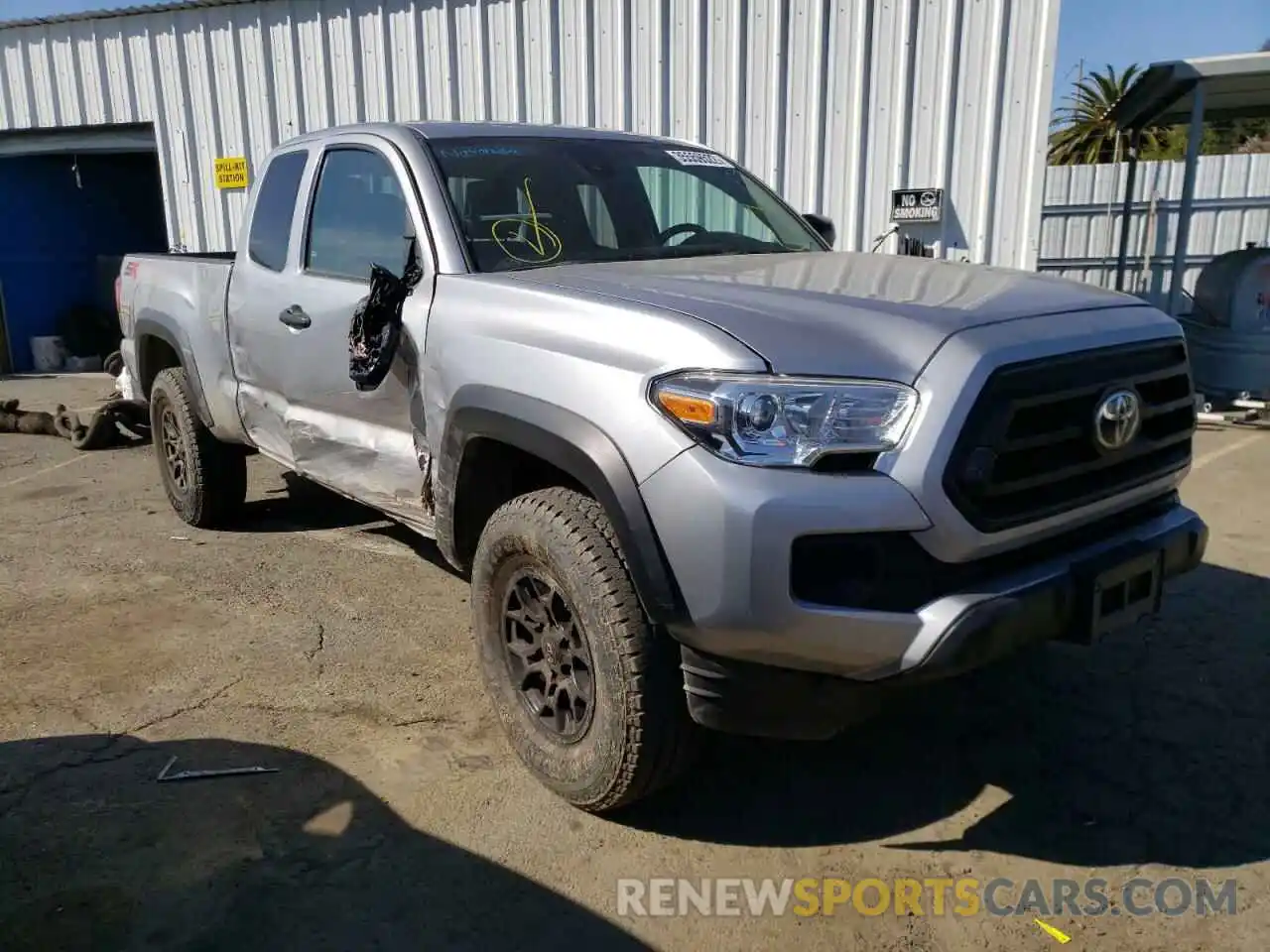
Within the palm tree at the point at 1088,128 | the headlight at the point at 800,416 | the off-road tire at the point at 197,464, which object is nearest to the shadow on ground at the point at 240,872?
the headlight at the point at 800,416

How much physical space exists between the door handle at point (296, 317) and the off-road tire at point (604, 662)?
5.11 feet

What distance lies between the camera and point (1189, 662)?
366 centimetres

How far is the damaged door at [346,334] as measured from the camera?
3480 mm

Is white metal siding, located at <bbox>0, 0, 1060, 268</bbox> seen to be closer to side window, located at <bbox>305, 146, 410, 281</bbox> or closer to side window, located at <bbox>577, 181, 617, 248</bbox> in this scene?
side window, located at <bbox>577, 181, 617, 248</bbox>

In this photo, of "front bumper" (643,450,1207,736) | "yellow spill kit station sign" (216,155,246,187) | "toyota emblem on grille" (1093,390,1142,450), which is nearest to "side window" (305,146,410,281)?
"front bumper" (643,450,1207,736)

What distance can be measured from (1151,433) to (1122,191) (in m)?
12.1

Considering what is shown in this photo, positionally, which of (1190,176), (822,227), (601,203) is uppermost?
(1190,176)

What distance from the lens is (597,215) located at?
3.65m

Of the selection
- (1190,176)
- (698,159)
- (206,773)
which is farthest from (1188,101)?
(206,773)

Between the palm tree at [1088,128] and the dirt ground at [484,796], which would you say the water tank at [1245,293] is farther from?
the palm tree at [1088,128]

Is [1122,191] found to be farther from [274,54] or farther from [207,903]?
[207,903]

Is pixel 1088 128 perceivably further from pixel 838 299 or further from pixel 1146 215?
pixel 838 299

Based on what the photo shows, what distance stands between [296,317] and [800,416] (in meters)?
2.55

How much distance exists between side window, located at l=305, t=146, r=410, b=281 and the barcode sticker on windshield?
1.21 metres
